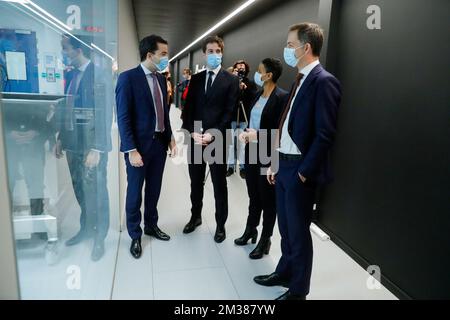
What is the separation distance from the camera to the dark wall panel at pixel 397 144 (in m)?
1.79

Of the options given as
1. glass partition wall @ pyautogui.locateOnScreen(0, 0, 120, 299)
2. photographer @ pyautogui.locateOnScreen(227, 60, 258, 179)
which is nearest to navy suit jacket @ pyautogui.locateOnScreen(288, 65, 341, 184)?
glass partition wall @ pyautogui.locateOnScreen(0, 0, 120, 299)

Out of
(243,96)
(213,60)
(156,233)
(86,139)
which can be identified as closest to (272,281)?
(156,233)

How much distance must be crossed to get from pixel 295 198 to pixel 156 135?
49.4 inches

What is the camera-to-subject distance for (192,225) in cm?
292

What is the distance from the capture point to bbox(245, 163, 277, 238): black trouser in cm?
241

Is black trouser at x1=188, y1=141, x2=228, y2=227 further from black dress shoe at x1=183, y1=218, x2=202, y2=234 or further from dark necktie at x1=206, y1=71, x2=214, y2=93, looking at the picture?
dark necktie at x1=206, y1=71, x2=214, y2=93

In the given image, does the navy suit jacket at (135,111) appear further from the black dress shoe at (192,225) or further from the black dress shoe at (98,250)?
the black dress shoe at (192,225)

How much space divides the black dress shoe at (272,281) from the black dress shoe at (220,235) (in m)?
0.63

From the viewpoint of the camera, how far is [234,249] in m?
2.62

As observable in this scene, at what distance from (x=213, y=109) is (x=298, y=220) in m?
1.21

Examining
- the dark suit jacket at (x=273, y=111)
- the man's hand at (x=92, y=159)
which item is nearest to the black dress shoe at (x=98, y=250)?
the man's hand at (x=92, y=159)

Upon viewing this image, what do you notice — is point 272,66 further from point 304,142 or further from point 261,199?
point 261,199

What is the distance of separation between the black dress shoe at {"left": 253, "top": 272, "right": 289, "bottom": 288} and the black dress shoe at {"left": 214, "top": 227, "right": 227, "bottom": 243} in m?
0.63
